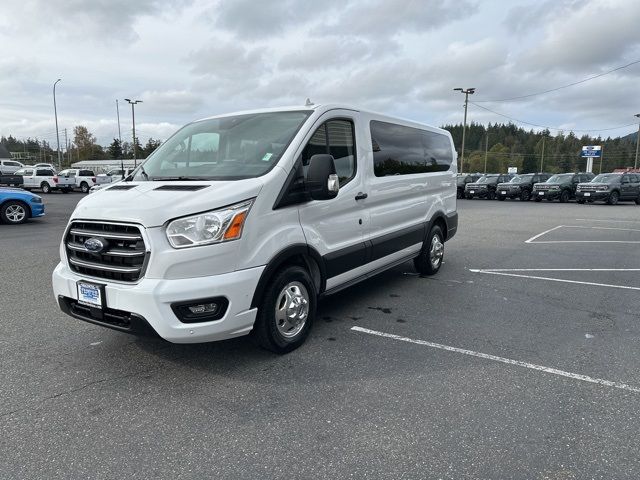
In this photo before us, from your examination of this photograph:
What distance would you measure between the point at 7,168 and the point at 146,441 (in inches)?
1985

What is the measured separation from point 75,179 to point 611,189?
113ft

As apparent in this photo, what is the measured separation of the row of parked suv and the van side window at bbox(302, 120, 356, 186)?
1023 inches

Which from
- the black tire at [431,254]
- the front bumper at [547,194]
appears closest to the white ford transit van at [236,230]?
the black tire at [431,254]

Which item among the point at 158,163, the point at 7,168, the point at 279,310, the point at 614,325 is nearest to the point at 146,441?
the point at 279,310

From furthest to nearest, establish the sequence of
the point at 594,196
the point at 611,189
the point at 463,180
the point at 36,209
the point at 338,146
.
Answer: the point at 463,180 < the point at 594,196 < the point at 611,189 < the point at 36,209 < the point at 338,146

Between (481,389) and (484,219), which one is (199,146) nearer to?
(481,389)

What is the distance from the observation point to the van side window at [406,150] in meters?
5.33

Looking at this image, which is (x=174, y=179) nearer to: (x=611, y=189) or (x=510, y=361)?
(x=510, y=361)

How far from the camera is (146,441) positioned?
278 cm

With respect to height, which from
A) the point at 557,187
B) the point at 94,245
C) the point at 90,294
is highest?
the point at 94,245

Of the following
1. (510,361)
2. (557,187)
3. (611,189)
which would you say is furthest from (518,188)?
(510,361)

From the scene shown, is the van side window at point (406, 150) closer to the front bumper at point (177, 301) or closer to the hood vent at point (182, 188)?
the hood vent at point (182, 188)

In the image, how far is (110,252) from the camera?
342 cm

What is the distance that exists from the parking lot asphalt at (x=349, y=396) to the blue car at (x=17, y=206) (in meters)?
9.17
